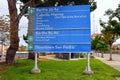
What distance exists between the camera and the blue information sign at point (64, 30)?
18.2 m

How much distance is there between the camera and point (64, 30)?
18250 millimetres

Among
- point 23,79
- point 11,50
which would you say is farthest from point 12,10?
point 23,79

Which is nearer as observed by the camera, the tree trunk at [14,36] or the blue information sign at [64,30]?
the blue information sign at [64,30]

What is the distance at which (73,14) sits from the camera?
1825cm

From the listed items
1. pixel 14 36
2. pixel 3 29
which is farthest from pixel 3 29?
pixel 14 36

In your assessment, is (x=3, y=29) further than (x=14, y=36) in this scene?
No

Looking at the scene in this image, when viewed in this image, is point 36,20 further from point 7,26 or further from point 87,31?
point 87,31

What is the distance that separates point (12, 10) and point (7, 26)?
5.16 m

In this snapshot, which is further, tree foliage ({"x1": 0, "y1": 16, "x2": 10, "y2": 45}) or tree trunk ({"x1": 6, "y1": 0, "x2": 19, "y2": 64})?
tree trunk ({"x1": 6, "y1": 0, "x2": 19, "y2": 64})

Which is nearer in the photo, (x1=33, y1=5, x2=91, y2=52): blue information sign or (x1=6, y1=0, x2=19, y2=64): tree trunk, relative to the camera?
(x1=33, y1=5, x2=91, y2=52): blue information sign

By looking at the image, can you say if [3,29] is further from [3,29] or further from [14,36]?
[14,36]

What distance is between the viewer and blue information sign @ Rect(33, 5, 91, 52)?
18156 mm

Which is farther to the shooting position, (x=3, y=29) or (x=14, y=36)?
(x=14, y=36)

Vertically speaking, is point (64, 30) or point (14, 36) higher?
point (64, 30)
